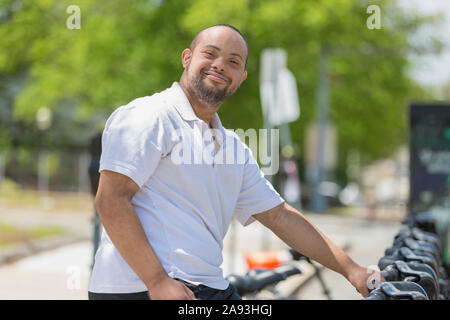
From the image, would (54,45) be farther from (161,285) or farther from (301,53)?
(161,285)

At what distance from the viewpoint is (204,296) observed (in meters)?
2.25

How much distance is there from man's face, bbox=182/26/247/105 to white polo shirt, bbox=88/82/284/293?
7 cm

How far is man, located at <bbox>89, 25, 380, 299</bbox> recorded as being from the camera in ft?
6.75

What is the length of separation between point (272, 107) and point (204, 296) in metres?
6.97

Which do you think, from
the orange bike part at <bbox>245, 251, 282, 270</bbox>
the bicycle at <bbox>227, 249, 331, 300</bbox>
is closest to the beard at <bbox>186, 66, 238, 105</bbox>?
the bicycle at <bbox>227, 249, 331, 300</bbox>

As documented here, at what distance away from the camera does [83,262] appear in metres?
9.81

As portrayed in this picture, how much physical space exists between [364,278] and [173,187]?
89cm

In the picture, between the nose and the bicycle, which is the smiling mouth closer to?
the nose

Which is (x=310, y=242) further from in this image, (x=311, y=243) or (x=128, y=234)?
(x=128, y=234)

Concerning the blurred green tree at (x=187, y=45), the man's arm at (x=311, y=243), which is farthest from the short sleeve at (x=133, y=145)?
the blurred green tree at (x=187, y=45)

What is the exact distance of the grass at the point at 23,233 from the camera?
11837 millimetres

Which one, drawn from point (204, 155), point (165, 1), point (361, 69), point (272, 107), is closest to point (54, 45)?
point (165, 1)

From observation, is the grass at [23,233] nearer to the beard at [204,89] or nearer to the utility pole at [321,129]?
the beard at [204,89]

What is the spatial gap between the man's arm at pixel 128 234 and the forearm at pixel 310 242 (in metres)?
0.72
